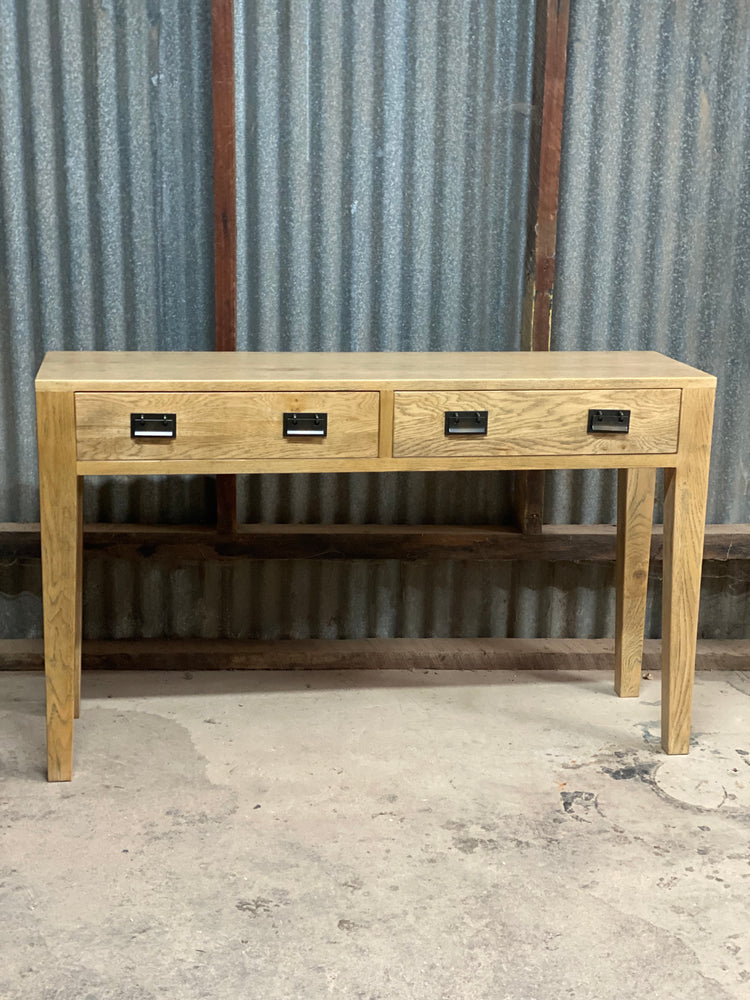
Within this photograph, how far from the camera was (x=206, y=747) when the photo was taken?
2.97 meters

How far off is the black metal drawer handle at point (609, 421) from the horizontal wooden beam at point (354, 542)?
0.78 metres

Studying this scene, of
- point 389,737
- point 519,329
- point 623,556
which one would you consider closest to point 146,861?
point 389,737

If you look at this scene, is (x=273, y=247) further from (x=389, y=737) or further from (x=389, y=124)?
(x=389, y=737)

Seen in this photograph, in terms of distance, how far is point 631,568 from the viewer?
3.31 meters

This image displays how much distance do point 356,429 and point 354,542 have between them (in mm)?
823

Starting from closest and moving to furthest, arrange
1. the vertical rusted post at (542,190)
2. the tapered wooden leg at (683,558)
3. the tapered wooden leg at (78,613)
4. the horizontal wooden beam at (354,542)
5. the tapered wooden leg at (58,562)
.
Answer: the tapered wooden leg at (58,562) → the tapered wooden leg at (683,558) → the tapered wooden leg at (78,613) → the vertical rusted post at (542,190) → the horizontal wooden beam at (354,542)

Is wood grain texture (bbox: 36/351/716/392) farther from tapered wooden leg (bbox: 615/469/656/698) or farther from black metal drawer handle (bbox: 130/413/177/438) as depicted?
tapered wooden leg (bbox: 615/469/656/698)

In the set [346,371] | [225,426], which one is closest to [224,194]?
[346,371]

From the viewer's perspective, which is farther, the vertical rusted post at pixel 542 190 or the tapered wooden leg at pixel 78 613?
the vertical rusted post at pixel 542 190

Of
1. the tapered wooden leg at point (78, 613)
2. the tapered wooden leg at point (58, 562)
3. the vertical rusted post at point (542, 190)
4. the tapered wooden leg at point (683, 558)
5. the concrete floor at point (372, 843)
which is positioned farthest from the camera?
the vertical rusted post at point (542, 190)

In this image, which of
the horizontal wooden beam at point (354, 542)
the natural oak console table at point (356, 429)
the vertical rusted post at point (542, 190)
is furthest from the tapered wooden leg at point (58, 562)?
the vertical rusted post at point (542, 190)

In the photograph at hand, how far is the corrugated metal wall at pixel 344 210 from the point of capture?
3240 millimetres

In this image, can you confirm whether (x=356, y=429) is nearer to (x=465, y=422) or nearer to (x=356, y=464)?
(x=356, y=464)

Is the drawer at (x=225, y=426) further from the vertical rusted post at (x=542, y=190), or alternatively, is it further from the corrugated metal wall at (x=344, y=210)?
the vertical rusted post at (x=542, y=190)
